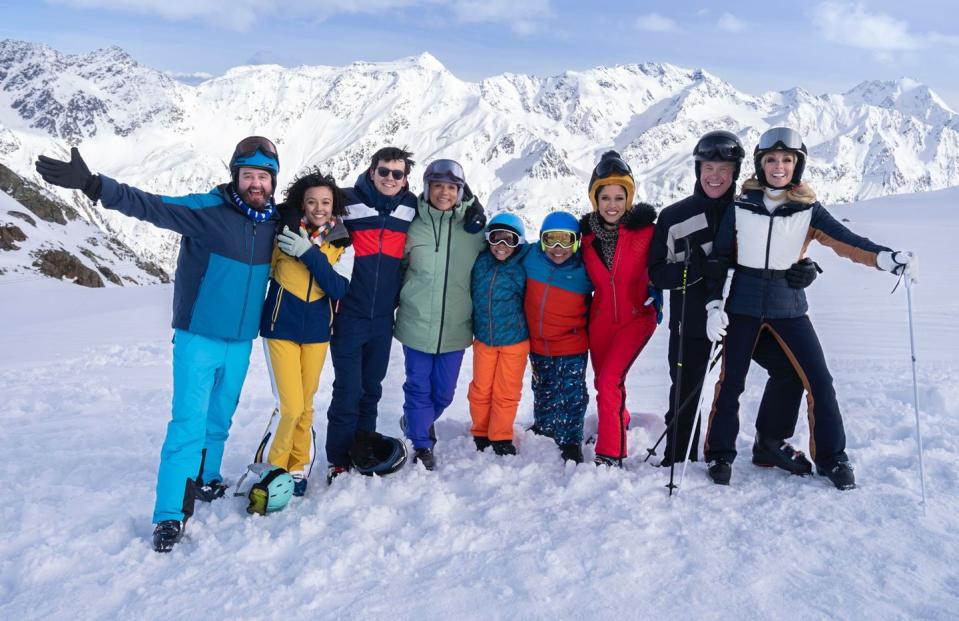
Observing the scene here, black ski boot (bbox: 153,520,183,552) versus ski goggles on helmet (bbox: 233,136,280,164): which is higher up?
ski goggles on helmet (bbox: 233,136,280,164)

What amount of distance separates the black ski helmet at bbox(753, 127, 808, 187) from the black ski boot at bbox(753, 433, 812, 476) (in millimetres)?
1920

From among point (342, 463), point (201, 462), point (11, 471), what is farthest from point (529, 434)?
point (11, 471)

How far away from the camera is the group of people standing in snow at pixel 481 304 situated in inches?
170

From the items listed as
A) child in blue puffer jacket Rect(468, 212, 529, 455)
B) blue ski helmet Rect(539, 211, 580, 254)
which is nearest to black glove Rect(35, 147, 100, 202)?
child in blue puffer jacket Rect(468, 212, 529, 455)

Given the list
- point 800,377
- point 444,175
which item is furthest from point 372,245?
point 800,377

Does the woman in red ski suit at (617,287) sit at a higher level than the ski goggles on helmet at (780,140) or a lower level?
lower

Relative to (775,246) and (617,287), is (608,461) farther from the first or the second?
(775,246)

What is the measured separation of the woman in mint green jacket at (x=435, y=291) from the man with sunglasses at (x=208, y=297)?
3.85 ft

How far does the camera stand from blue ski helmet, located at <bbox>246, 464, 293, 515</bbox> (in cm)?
424

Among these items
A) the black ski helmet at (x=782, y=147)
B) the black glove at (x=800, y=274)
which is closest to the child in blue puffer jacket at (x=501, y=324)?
the black ski helmet at (x=782, y=147)

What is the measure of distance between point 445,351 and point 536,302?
2.79 ft

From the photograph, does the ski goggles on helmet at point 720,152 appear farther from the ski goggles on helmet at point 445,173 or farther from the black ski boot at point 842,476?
the black ski boot at point 842,476

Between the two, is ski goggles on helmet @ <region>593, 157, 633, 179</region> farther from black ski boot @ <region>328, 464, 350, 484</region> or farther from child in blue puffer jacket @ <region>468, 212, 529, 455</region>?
black ski boot @ <region>328, 464, 350, 484</region>

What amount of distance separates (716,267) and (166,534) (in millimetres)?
4030
